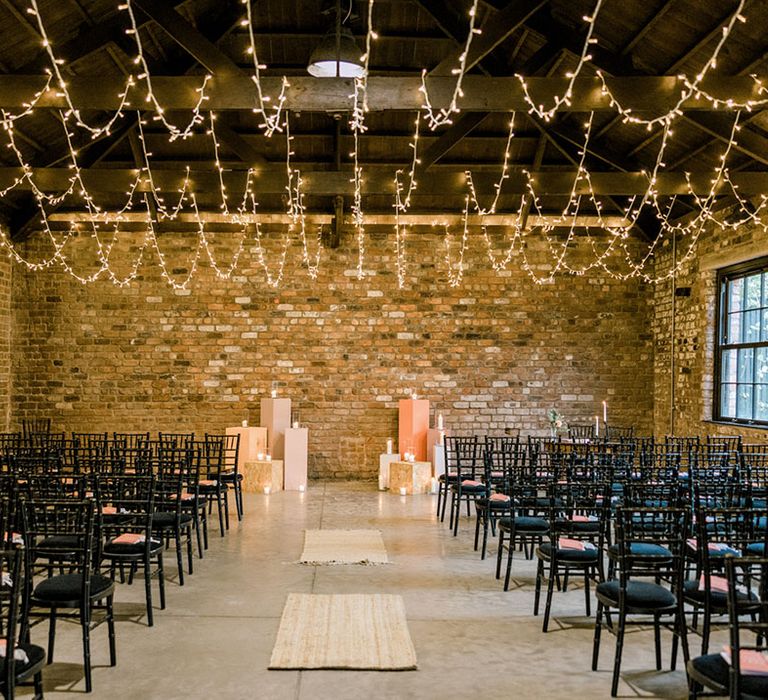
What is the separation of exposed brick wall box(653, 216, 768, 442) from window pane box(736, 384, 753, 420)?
32 centimetres

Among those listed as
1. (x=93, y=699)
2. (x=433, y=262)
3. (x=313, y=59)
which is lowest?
(x=93, y=699)

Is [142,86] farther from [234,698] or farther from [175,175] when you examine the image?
[234,698]

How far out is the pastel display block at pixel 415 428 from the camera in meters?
11.6

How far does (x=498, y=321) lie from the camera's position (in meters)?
12.5

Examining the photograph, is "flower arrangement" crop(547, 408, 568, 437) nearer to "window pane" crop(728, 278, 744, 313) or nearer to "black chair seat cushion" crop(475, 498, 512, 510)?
"window pane" crop(728, 278, 744, 313)

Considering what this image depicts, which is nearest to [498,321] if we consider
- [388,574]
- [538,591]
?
[388,574]

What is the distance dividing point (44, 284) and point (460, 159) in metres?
6.80

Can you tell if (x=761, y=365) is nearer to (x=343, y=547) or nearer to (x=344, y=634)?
(x=343, y=547)

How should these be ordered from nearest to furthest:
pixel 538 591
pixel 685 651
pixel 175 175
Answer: pixel 685 651
pixel 538 591
pixel 175 175

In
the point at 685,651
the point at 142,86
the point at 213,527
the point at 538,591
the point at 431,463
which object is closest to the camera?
the point at 685,651

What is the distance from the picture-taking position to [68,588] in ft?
13.6

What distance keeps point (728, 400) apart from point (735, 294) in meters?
1.46

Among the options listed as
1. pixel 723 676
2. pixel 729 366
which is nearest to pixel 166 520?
pixel 723 676

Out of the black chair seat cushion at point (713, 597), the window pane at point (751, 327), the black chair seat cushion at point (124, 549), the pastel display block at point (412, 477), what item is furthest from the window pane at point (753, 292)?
the black chair seat cushion at point (124, 549)
